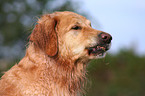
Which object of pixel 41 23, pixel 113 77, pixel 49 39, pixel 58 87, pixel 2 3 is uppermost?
pixel 2 3

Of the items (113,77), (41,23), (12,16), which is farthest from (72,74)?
(12,16)

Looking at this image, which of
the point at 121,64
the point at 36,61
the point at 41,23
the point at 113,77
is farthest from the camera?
the point at 121,64

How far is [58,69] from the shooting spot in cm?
423

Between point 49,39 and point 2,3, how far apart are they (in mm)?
22598

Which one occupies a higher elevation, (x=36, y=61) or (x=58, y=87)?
(x=36, y=61)

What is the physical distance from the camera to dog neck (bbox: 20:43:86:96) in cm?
406

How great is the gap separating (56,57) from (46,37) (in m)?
0.48

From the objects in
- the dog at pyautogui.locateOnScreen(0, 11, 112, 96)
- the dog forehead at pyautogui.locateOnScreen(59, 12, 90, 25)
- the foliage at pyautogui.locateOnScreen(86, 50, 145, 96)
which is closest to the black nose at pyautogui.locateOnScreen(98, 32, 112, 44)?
the dog at pyautogui.locateOnScreen(0, 11, 112, 96)

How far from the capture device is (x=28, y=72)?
395cm

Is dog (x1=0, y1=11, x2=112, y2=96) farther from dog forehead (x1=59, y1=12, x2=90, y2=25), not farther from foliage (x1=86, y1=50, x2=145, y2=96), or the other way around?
foliage (x1=86, y1=50, x2=145, y2=96)

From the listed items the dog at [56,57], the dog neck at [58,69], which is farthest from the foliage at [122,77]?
the dog at [56,57]

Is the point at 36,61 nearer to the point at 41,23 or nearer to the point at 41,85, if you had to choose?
the point at 41,85

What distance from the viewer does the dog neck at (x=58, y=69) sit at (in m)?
4.06

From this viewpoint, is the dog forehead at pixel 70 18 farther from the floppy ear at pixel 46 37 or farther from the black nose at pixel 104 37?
the black nose at pixel 104 37
